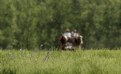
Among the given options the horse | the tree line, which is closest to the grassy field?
the horse

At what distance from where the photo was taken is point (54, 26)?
70125mm

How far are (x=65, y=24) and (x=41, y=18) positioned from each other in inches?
173

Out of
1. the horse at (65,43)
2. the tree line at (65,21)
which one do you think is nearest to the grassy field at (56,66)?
the horse at (65,43)

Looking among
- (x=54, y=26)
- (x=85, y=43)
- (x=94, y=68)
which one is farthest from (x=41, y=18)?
(x=94, y=68)

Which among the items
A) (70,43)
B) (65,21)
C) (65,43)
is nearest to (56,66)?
(65,43)

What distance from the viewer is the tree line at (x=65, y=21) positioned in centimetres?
A: 6756

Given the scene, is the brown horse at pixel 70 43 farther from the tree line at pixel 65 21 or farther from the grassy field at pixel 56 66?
the tree line at pixel 65 21

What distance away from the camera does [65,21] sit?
68.8 meters

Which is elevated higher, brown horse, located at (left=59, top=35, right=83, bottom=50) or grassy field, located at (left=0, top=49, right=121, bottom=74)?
brown horse, located at (left=59, top=35, right=83, bottom=50)

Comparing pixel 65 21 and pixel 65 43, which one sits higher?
pixel 65 21

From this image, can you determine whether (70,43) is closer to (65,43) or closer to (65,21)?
(65,43)

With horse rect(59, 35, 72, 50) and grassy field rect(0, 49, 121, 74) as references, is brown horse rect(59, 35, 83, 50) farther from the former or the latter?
grassy field rect(0, 49, 121, 74)

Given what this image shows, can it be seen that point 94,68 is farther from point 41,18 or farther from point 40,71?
point 41,18

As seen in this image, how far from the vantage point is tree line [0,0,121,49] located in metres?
67.6
